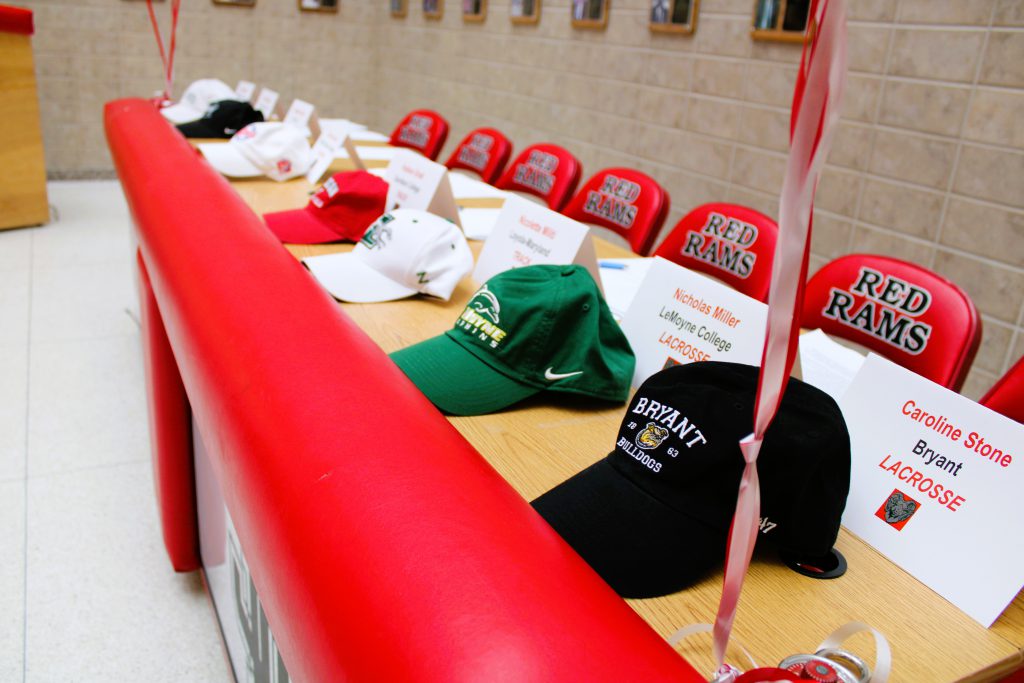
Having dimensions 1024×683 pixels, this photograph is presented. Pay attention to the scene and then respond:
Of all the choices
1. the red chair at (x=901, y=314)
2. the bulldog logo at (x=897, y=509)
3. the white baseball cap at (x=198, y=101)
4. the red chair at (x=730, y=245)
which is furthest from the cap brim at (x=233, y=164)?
the bulldog logo at (x=897, y=509)

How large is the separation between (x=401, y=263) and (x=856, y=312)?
3.19 ft

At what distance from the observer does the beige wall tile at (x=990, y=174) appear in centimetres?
246

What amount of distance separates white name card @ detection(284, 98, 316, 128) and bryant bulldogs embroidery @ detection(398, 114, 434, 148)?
75 cm

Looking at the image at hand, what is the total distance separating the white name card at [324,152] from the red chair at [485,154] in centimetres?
77

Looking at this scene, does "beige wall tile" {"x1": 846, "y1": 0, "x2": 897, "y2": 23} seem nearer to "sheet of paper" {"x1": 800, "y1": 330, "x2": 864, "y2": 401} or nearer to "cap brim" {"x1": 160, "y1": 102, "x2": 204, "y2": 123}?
"sheet of paper" {"x1": 800, "y1": 330, "x2": 864, "y2": 401}

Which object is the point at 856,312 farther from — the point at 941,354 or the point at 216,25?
the point at 216,25

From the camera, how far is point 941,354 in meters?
1.55

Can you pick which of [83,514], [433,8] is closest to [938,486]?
[83,514]

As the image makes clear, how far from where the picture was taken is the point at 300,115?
314cm

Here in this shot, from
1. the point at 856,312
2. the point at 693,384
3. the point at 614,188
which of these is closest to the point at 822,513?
the point at 693,384

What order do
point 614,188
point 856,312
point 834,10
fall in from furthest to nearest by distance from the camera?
1. point 614,188
2. point 856,312
3. point 834,10

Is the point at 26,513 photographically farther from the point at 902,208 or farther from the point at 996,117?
the point at 996,117

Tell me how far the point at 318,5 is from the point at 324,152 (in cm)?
431

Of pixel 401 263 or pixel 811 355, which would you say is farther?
pixel 401 263
